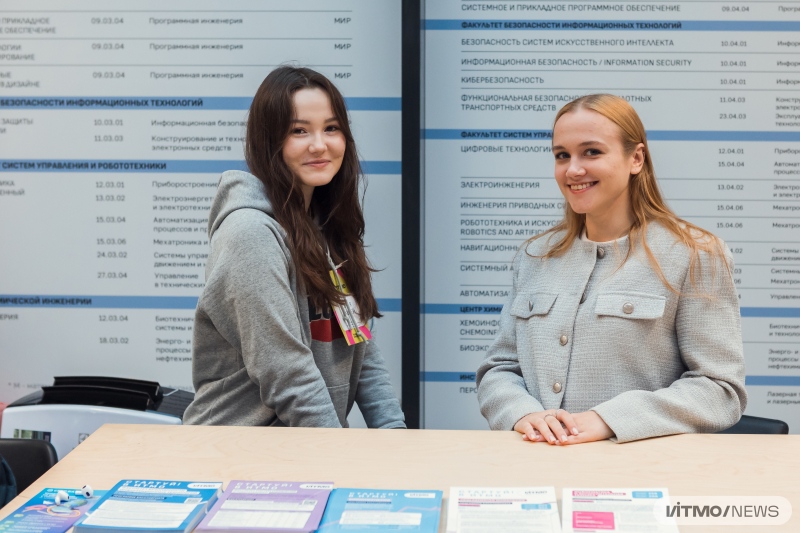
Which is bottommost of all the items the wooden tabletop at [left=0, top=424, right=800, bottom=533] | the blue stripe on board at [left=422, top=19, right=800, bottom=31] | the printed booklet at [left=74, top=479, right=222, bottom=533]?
the wooden tabletop at [left=0, top=424, right=800, bottom=533]

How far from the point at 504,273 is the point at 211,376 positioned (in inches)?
53.3

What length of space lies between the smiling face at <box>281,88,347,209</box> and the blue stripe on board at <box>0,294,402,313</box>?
1205 mm

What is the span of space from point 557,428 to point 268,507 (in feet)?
2.04

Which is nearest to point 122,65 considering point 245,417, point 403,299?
point 403,299

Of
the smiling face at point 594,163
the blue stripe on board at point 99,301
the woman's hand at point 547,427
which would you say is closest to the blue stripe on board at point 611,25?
the smiling face at point 594,163

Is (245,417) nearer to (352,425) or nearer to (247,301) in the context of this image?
→ (247,301)

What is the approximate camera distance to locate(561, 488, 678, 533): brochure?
94cm

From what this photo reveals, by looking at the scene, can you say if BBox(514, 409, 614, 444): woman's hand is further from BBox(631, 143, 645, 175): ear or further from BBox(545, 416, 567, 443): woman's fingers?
BBox(631, 143, 645, 175): ear

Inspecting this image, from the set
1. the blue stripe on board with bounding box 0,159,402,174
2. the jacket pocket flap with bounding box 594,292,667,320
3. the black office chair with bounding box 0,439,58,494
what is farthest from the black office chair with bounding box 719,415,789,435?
the blue stripe on board with bounding box 0,159,402,174

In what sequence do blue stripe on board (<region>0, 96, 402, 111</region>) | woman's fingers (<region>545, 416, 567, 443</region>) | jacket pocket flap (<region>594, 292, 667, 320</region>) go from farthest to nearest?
blue stripe on board (<region>0, 96, 402, 111</region>)
jacket pocket flap (<region>594, 292, 667, 320</region>)
woman's fingers (<region>545, 416, 567, 443</region>)

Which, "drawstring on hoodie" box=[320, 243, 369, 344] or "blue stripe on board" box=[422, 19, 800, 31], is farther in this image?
"blue stripe on board" box=[422, 19, 800, 31]

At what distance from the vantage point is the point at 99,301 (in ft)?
8.64

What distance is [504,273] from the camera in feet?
8.46

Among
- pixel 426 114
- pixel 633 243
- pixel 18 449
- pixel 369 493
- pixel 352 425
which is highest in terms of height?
pixel 426 114
